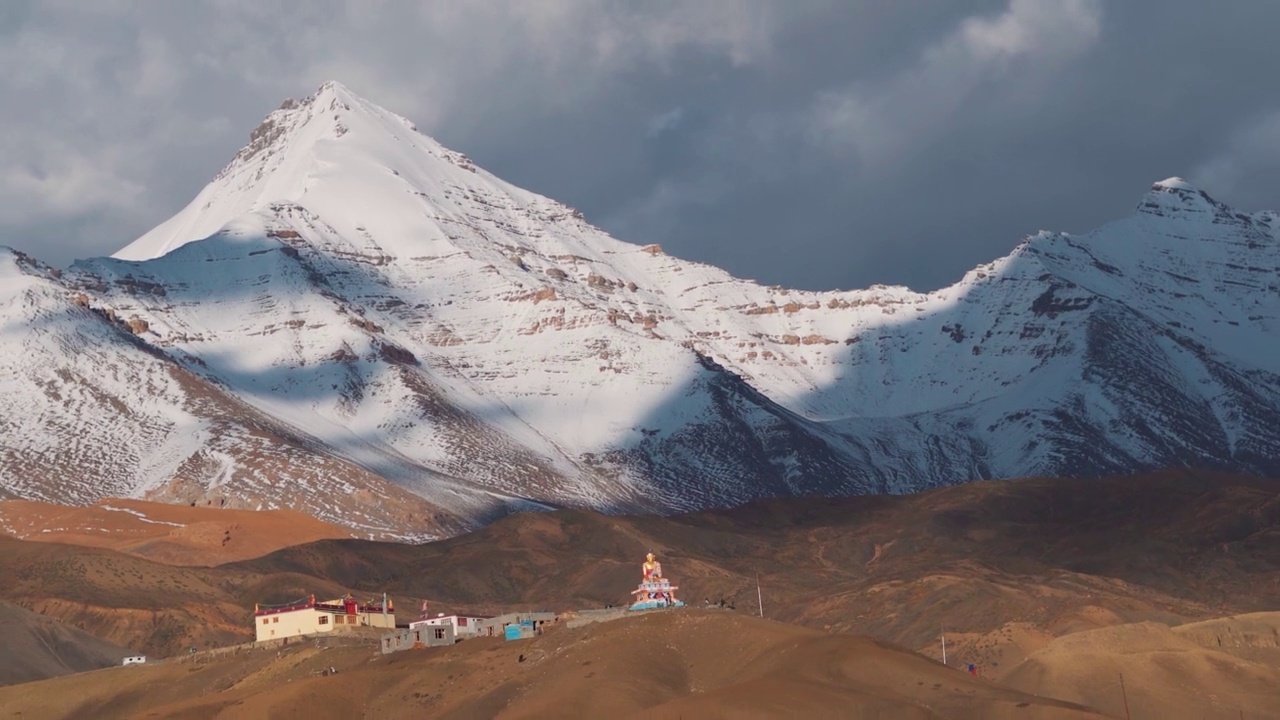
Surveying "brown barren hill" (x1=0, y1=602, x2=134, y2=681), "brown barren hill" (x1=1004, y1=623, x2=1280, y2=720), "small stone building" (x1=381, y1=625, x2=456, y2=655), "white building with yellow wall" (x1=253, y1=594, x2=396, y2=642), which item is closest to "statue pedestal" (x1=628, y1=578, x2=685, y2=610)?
"small stone building" (x1=381, y1=625, x2=456, y2=655)

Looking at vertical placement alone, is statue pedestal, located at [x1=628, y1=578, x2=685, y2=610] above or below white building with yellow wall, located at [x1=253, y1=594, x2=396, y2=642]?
below

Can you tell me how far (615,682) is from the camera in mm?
103312

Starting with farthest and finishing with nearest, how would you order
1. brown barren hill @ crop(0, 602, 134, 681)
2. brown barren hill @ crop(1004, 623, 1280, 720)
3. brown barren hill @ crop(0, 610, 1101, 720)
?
1. brown barren hill @ crop(0, 602, 134, 681)
2. brown barren hill @ crop(1004, 623, 1280, 720)
3. brown barren hill @ crop(0, 610, 1101, 720)

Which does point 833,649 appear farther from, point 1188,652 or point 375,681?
point 1188,652

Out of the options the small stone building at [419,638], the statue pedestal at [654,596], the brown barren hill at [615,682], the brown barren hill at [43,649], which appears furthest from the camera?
the brown barren hill at [43,649]

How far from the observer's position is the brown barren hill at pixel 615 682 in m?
98.9

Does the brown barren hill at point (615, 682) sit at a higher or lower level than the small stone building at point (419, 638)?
lower

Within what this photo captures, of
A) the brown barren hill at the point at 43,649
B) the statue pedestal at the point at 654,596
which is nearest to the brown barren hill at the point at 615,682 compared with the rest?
the statue pedestal at the point at 654,596

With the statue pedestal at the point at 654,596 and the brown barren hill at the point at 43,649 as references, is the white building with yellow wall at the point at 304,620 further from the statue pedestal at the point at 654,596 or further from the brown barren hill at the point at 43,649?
the statue pedestal at the point at 654,596

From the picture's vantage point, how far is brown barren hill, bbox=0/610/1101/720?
98.9m

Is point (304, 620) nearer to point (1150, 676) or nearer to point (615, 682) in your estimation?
point (615, 682)

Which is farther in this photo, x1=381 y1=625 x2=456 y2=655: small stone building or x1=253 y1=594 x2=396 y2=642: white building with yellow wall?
x1=253 y1=594 x2=396 y2=642: white building with yellow wall

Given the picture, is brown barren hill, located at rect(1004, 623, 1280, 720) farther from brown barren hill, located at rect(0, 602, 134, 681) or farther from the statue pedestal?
brown barren hill, located at rect(0, 602, 134, 681)

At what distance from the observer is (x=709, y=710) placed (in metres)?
96.2
